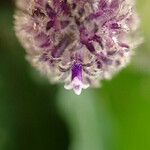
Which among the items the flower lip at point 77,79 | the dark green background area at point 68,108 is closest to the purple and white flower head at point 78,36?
the flower lip at point 77,79

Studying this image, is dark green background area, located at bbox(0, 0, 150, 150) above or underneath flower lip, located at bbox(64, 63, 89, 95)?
above

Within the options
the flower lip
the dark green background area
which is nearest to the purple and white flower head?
the flower lip

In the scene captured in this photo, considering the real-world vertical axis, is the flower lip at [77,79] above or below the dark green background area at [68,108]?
below

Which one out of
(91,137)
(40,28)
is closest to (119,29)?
(40,28)

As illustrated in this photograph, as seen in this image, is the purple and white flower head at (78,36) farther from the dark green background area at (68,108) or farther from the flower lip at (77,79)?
the dark green background area at (68,108)

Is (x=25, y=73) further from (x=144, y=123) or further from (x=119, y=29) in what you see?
(x=119, y=29)

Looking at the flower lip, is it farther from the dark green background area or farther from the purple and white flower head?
the dark green background area
